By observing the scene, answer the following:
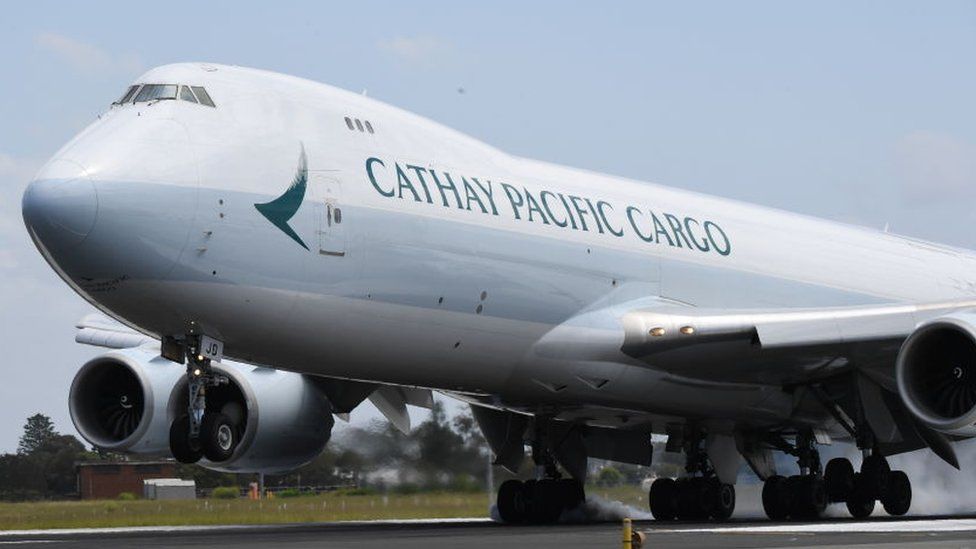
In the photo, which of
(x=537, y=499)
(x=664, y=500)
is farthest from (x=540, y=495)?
(x=664, y=500)

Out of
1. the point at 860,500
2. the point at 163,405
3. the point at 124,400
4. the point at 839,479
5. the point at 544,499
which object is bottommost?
the point at 860,500

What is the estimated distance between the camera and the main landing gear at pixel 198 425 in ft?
62.2

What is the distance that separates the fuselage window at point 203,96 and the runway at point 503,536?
4.76 metres

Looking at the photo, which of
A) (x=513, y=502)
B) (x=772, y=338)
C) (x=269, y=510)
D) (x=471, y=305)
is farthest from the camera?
(x=269, y=510)

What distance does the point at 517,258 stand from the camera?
70.8 feet

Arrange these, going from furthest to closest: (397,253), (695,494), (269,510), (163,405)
Answer: (269,510) → (695,494) → (163,405) → (397,253)

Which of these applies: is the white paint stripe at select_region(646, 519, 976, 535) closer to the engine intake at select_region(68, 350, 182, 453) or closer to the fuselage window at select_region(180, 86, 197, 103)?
the fuselage window at select_region(180, 86, 197, 103)

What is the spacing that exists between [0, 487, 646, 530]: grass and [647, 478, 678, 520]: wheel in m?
0.70

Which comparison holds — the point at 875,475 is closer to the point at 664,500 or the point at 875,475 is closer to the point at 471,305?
the point at 664,500

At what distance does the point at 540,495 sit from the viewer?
81.4 ft

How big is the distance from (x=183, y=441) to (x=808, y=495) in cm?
986

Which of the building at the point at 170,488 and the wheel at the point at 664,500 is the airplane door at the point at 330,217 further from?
the building at the point at 170,488

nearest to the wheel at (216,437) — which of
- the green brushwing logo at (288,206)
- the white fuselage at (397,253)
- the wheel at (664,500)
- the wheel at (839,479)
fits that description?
the white fuselage at (397,253)

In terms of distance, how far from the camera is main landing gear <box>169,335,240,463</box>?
19.0 meters
